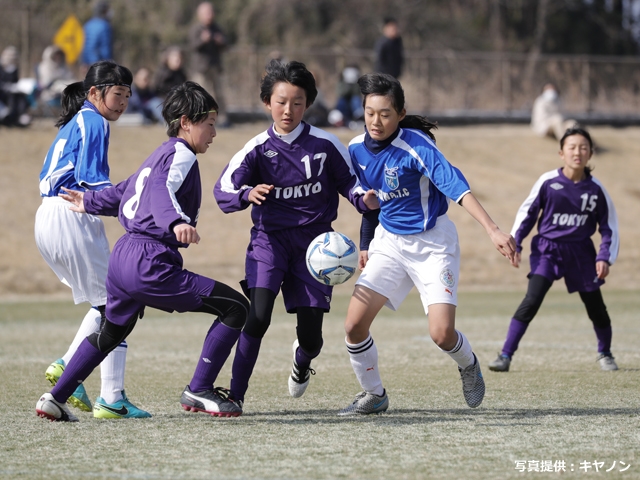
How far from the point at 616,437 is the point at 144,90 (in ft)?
54.5

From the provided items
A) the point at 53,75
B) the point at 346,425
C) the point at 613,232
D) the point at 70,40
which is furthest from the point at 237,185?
the point at 70,40

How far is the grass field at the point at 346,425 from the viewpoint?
4191 mm

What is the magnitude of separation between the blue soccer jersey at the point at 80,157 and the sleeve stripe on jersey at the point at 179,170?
0.61 meters

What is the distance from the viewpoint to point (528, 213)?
7863 millimetres

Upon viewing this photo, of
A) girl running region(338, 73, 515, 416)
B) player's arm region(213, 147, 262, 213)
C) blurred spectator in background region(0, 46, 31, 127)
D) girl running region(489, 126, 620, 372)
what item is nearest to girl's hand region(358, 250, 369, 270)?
girl running region(338, 73, 515, 416)

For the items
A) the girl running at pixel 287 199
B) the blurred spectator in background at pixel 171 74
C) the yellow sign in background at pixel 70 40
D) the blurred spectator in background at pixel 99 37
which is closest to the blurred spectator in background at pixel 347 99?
the blurred spectator in background at pixel 171 74

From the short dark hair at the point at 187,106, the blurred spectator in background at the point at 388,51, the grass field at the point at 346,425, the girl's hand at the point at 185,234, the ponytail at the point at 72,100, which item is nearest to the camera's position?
the grass field at the point at 346,425

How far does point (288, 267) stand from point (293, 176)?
0.54 m

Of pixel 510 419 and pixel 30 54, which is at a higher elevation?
pixel 30 54

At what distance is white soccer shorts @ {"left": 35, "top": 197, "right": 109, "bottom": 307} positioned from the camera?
226 inches

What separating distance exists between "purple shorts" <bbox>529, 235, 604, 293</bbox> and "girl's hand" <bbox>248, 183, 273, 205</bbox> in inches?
130

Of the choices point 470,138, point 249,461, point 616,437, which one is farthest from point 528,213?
point 470,138

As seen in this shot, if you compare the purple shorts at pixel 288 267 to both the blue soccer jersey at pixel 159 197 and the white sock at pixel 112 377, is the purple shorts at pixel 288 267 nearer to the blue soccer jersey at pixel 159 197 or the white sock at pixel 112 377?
the blue soccer jersey at pixel 159 197

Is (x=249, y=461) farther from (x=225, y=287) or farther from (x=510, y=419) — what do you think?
(x=510, y=419)
